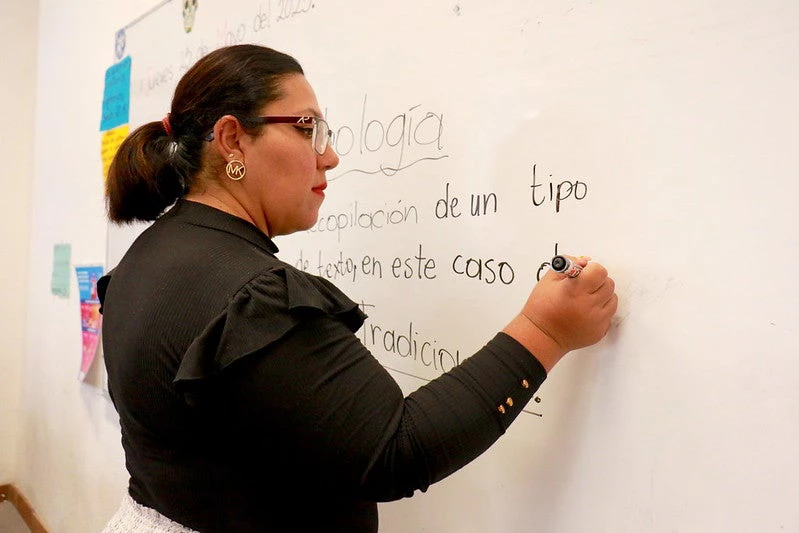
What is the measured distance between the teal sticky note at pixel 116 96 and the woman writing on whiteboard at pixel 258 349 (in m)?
0.98

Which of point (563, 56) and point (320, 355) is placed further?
point (563, 56)

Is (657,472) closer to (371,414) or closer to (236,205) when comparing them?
(371,414)

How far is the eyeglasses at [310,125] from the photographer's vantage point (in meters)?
0.60

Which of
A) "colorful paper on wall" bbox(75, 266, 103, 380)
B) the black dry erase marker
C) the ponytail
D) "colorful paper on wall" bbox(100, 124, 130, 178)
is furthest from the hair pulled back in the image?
"colorful paper on wall" bbox(75, 266, 103, 380)

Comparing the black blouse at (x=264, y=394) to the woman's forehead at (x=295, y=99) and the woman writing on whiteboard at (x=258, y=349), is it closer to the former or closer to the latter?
the woman writing on whiteboard at (x=258, y=349)

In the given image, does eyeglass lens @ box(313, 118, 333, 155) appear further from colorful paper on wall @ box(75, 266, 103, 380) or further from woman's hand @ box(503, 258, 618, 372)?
colorful paper on wall @ box(75, 266, 103, 380)

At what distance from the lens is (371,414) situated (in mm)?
490

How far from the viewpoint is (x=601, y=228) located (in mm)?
602

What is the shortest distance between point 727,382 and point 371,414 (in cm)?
31

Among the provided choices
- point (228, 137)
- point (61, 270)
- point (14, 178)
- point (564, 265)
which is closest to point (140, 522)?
point (228, 137)

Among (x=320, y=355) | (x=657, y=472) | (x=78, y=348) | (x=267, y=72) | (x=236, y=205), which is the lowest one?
(x=78, y=348)

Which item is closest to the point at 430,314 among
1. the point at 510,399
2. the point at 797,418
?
the point at 510,399

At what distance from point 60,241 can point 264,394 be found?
1768 millimetres

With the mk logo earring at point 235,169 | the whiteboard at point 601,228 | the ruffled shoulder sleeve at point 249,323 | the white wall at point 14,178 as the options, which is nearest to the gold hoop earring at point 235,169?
the mk logo earring at point 235,169
